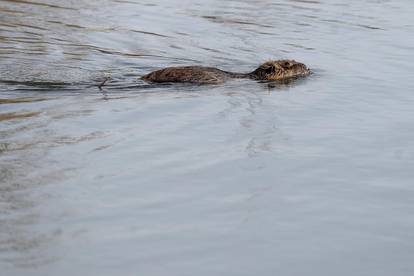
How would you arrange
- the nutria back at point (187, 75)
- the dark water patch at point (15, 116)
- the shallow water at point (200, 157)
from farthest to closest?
the nutria back at point (187, 75) → the dark water patch at point (15, 116) → the shallow water at point (200, 157)

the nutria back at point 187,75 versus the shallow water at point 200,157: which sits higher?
the nutria back at point 187,75

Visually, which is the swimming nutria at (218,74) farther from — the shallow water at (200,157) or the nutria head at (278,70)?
the shallow water at (200,157)

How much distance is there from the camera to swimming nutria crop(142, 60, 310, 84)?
1001 cm

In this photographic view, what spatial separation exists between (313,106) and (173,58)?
306 centimetres

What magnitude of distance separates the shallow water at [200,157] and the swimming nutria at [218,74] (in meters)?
0.19

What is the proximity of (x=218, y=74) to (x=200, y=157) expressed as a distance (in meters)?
3.06

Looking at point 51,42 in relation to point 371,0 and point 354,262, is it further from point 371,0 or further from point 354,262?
point 354,262

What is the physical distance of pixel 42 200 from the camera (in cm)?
604

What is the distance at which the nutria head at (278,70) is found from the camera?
35.1 feet

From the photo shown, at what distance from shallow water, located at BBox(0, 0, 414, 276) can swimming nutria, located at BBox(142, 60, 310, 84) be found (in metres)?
0.19

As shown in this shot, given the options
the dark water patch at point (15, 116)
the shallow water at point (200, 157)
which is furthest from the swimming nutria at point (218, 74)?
the dark water patch at point (15, 116)

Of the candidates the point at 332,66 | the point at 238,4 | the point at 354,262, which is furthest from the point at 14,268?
the point at 238,4

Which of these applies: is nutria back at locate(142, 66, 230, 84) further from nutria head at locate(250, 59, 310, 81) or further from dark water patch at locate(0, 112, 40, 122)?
dark water patch at locate(0, 112, 40, 122)

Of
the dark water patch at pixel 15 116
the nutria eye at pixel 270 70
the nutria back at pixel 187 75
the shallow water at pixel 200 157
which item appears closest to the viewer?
the shallow water at pixel 200 157
